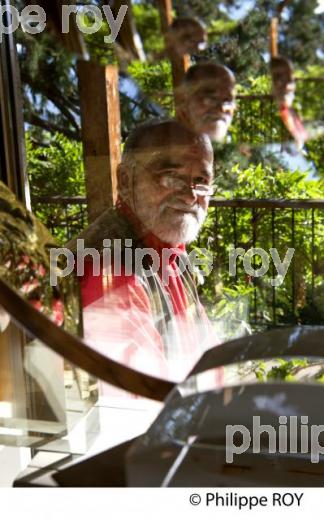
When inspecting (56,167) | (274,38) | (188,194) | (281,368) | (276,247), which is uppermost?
(274,38)

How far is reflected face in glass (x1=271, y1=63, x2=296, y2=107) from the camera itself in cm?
106

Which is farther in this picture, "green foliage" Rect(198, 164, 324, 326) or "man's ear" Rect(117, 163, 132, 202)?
"man's ear" Rect(117, 163, 132, 202)

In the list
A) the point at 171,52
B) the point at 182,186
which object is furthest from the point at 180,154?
the point at 171,52

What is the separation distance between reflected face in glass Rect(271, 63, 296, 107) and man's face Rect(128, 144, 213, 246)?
166 millimetres

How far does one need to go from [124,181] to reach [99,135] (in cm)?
13

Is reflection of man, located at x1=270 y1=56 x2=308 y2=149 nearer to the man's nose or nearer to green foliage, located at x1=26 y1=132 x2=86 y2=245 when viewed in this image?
the man's nose

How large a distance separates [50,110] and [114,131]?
9.2 inches

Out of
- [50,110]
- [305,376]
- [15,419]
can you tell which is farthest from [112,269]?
[15,419]

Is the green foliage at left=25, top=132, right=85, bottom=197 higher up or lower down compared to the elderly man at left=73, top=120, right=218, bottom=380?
higher up

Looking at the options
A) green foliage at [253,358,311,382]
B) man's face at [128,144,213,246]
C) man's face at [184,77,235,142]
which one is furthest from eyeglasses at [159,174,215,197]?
green foliage at [253,358,311,382]

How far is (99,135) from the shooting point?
1.35 meters

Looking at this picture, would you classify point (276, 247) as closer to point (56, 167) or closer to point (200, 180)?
point (200, 180)

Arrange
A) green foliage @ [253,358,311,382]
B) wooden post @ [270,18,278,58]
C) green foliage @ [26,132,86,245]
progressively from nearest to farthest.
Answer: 1. green foliage @ [253,358,311,382]
2. wooden post @ [270,18,278,58]
3. green foliage @ [26,132,86,245]

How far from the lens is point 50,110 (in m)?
1.45
